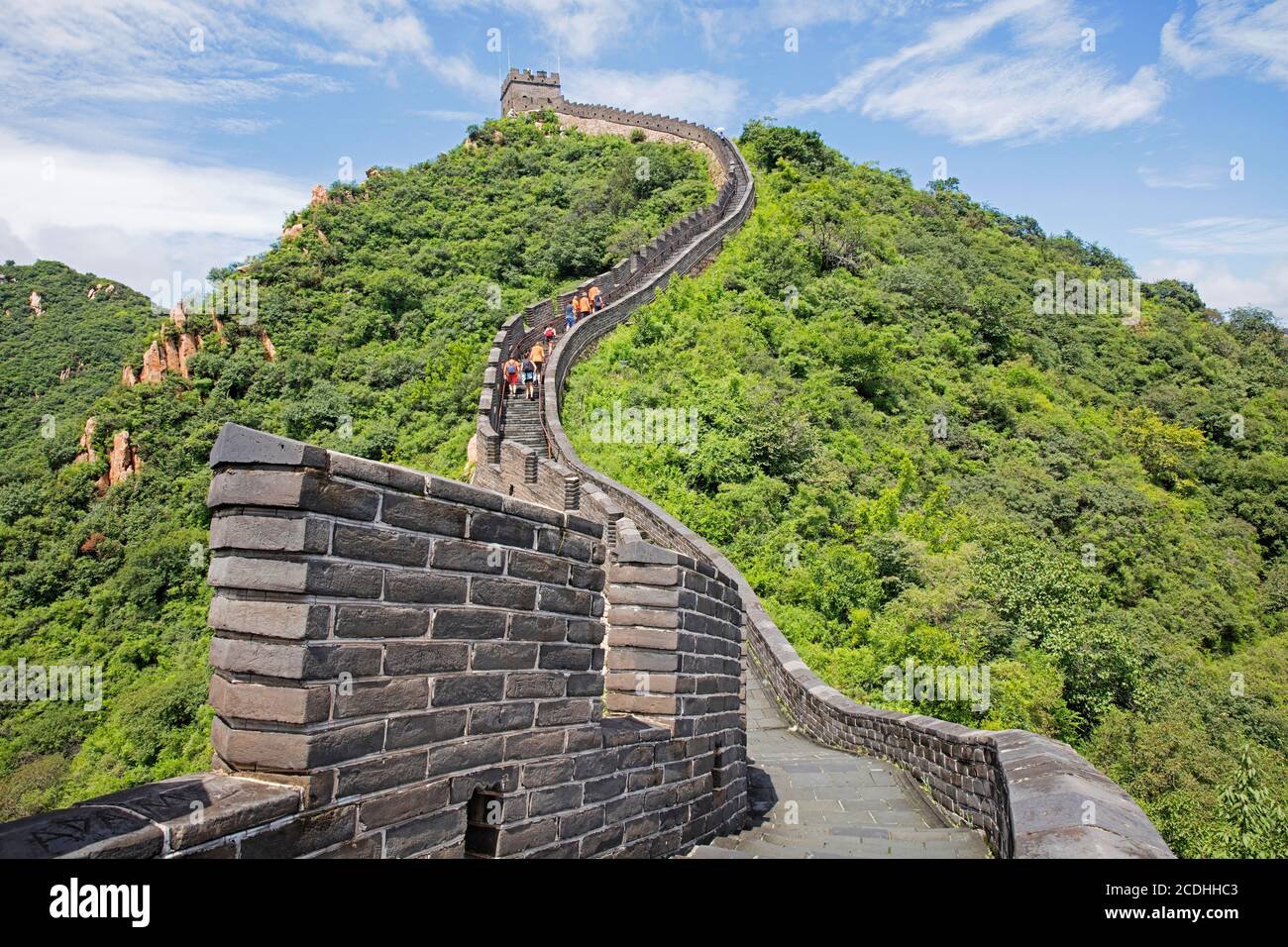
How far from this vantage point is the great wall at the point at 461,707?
7.22ft

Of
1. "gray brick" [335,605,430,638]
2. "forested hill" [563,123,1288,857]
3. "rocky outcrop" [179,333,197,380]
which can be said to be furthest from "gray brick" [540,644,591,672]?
"rocky outcrop" [179,333,197,380]

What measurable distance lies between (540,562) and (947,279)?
1197 inches

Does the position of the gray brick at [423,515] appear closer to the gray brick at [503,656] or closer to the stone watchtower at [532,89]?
the gray brick at [503,656]

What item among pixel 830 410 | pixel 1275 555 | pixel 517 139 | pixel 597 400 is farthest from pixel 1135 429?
pixel 517 139

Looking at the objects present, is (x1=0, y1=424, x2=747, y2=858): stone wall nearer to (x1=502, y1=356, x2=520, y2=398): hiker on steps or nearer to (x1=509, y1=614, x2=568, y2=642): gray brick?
(x1=509, y1=614, x2=568, y2=642): gray brick

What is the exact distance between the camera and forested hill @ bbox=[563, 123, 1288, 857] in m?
12.0

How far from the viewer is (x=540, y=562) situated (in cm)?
306

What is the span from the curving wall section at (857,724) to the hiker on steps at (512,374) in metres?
0.35

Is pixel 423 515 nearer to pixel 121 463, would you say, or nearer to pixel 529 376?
pixel 529 376

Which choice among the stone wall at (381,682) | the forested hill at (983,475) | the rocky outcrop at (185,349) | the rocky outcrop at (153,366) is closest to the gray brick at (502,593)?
the stone wall at (381,682)

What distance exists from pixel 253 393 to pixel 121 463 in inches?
198

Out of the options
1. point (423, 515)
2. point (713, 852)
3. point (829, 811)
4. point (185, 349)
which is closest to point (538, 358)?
point (829, 811)

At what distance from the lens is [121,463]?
3041cm

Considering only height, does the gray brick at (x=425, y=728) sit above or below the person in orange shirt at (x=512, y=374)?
below
